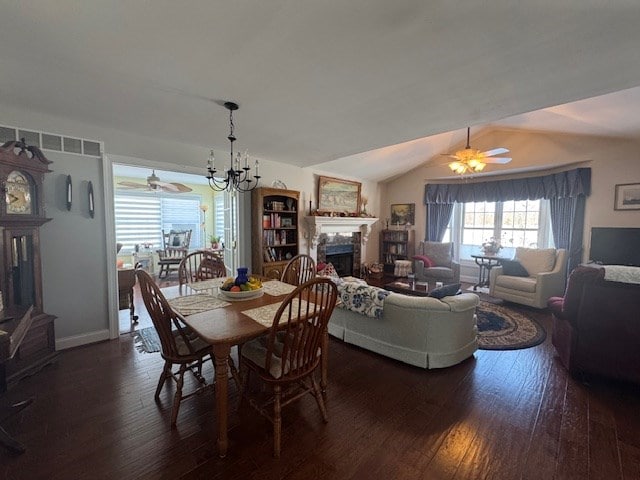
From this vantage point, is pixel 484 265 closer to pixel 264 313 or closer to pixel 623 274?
pixel 623 274

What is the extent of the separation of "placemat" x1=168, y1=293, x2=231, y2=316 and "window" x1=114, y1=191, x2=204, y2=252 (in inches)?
210

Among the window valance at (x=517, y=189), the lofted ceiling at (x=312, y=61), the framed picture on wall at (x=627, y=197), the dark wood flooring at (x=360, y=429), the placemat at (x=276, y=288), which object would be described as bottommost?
the dark wood flooring at (x=360, y=429)

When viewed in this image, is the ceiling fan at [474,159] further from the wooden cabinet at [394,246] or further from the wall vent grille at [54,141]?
the wall vent grille at [54,141]

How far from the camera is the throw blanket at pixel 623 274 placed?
6.85 ft

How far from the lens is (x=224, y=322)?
172 cm

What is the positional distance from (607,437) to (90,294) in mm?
4543

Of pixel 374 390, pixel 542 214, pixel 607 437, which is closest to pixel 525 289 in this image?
pixel 542 214

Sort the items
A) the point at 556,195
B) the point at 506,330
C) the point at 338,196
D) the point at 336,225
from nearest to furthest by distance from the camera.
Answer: the point at 506,330, the point at 556,195, the point at 336,225, the point at 338,196

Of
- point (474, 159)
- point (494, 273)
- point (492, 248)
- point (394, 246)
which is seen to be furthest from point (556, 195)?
point (394, 246)

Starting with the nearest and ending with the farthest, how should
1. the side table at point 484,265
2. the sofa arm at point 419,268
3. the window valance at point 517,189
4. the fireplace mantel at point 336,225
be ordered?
the window valance at point 517,189, the fireplace mantel at point 336,225, the side table at point 484,265, the sofa arm at point 419,268

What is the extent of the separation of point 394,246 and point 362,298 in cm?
439

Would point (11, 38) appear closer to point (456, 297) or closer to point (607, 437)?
point (456, 297)

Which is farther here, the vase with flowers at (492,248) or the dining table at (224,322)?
the vase with flowers at (492,248)

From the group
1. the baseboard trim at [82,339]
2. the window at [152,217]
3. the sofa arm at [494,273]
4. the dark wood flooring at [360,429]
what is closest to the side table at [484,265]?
the sofa arm at [494,273]
